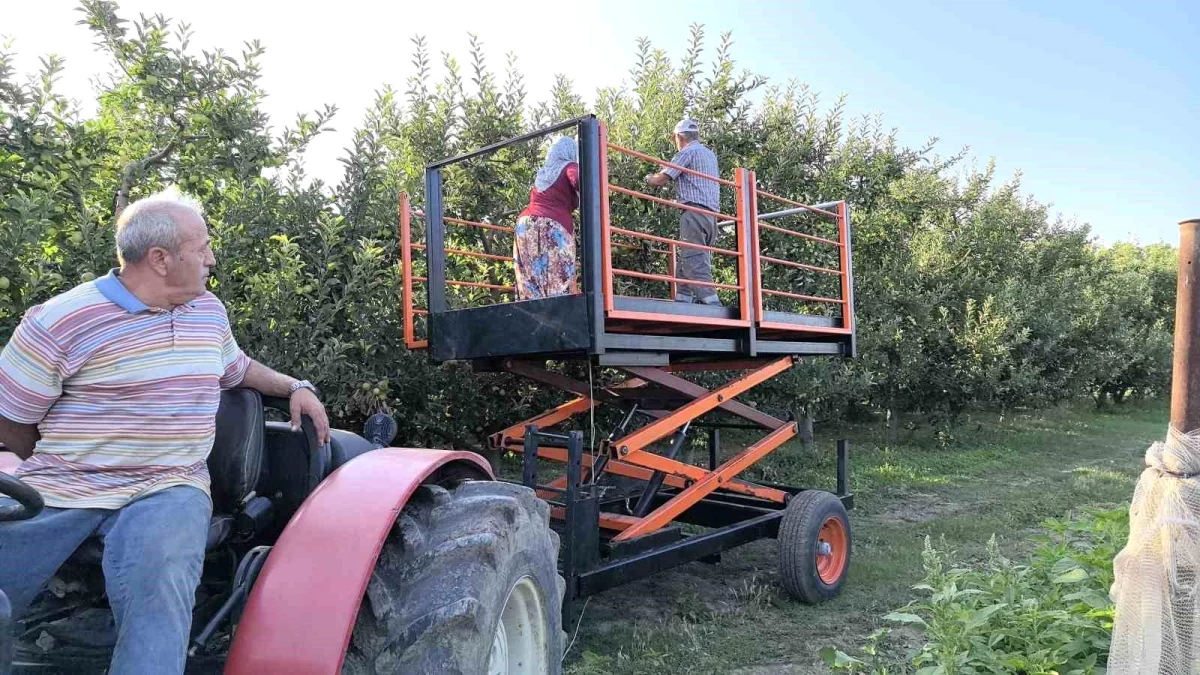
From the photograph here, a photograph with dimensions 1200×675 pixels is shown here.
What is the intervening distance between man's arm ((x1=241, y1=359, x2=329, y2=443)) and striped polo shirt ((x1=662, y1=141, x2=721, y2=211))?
335 cm

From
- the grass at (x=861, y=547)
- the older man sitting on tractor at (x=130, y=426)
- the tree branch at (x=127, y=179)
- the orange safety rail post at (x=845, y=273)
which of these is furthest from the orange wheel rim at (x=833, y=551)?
the tree branch at (x=127, y=179)

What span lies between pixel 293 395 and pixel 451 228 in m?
4.81

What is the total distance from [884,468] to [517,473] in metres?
4.69

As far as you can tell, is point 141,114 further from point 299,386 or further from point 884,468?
point 884,468

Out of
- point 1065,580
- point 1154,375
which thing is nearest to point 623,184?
point 1065,580

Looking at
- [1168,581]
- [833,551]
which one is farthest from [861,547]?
[1168,581]

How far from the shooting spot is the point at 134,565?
1.75m

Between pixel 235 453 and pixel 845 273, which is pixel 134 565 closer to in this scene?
pixel 235 453

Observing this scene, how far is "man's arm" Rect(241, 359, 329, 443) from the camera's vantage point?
7.69ft

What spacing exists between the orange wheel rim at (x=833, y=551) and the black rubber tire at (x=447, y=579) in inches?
115

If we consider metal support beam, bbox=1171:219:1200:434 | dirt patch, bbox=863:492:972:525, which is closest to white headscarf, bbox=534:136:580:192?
metal support beam, bbox=1171:219:1200:434

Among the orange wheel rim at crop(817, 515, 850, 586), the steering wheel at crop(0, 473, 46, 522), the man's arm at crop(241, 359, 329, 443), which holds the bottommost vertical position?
the orange wheel rim at crop(817, 515, 850, 586)

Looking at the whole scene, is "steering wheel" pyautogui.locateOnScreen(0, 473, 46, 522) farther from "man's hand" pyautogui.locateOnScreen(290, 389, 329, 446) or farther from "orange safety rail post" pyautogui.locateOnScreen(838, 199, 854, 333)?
"orange safety rail post" pyautogui.locateOnScreen(838, 199, 854, 333)

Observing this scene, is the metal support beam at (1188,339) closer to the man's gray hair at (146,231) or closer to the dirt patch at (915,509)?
the man's gray hair at (146,231)
